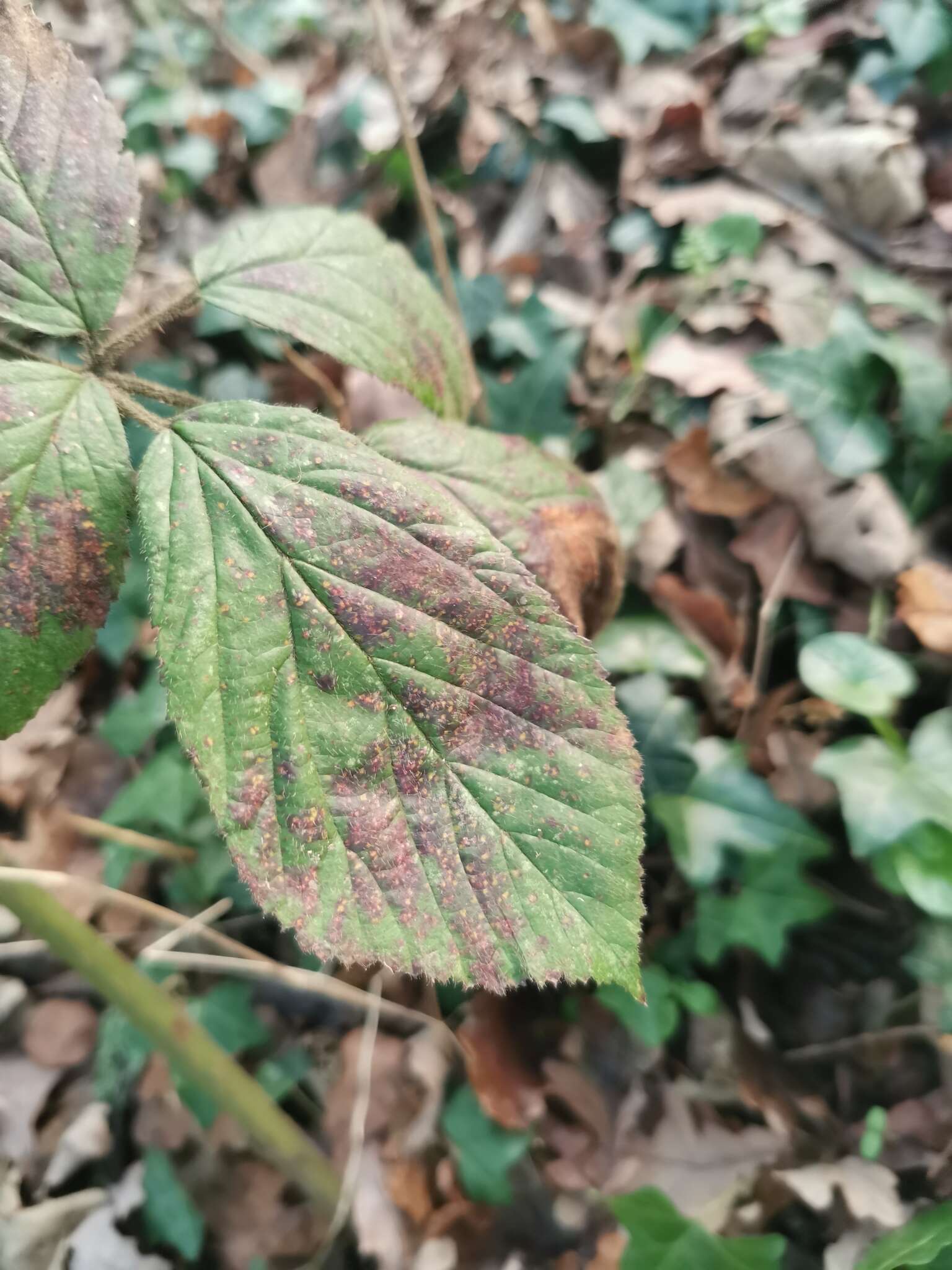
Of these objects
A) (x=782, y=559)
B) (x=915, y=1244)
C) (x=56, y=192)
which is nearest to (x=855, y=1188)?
(x=915, y=1244)

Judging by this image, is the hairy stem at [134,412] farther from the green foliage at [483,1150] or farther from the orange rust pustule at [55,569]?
the green foliage at [483,1150]

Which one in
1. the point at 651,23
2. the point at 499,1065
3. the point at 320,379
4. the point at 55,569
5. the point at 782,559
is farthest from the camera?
the point at 651,23

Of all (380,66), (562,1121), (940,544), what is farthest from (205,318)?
(562,1121)

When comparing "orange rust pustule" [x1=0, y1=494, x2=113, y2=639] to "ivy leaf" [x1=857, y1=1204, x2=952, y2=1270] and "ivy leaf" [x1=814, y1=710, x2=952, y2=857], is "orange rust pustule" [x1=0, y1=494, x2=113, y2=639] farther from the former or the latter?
"ivy leaf" [x1=857, y1=1204, x2=952, y2=1270]

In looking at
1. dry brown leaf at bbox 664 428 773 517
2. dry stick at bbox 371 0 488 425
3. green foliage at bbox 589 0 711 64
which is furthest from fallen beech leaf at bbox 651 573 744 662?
green foliage at bbox 589 0 711 64

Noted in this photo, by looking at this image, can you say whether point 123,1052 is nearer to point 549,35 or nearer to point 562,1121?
point 562,1121

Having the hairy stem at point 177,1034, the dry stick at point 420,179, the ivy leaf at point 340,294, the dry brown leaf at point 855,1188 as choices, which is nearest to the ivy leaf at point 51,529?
the ivy leaf at point 340,294

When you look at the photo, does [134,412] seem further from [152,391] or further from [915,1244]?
[915,1244]
